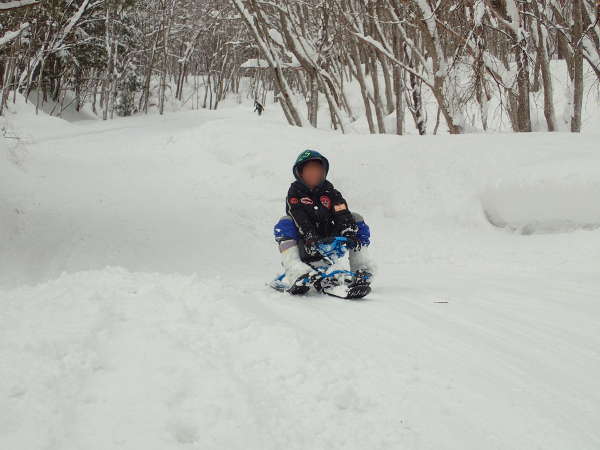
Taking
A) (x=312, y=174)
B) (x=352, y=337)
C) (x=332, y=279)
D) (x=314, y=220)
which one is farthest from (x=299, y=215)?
(x=352, y=337)

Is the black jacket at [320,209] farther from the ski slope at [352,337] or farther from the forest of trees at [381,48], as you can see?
the forest of trees at [381,48]

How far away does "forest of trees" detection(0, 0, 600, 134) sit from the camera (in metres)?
7.96

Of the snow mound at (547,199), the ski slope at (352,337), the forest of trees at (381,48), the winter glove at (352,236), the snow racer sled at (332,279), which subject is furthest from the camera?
the forest of trees at (381,48)

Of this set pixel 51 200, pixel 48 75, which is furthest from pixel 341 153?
pixel 48 75

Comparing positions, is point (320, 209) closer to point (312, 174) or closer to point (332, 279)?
point (312, 174)

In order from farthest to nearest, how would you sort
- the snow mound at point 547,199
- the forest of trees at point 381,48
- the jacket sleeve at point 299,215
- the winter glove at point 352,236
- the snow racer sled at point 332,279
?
the forest of trees at point 381,48 < the snow mound at point 547,199 < the winter glove at point 352,236 < the jacket sleeve at point 299,215 < the snow racer sled at point 332,279

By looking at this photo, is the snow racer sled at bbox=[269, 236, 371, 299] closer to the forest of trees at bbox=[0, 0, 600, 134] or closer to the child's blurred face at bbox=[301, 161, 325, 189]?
the child's blurred face at bbox=[301, 161, 325, 189]

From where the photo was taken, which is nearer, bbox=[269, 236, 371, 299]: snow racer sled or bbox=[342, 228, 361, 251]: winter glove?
bbox=[269, 236, 371, 299]: snow racer sled

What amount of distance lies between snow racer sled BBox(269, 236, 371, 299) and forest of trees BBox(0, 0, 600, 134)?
402 cm

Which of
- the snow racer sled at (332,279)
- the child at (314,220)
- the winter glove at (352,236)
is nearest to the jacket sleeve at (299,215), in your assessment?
the child at (314,220)

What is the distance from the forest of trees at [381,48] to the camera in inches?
313

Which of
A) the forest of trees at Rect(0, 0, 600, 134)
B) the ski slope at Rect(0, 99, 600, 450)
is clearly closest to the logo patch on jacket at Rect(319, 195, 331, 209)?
the ski slope at Rect(0, 99, 600, 450)

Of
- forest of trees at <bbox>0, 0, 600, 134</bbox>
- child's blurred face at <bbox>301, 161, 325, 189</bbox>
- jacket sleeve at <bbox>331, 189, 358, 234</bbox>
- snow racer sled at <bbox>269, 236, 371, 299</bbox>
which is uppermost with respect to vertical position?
forest of trees at <bbox>0, 0, 600, 134</bbox>

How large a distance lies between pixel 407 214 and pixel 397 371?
7271 millimetres
